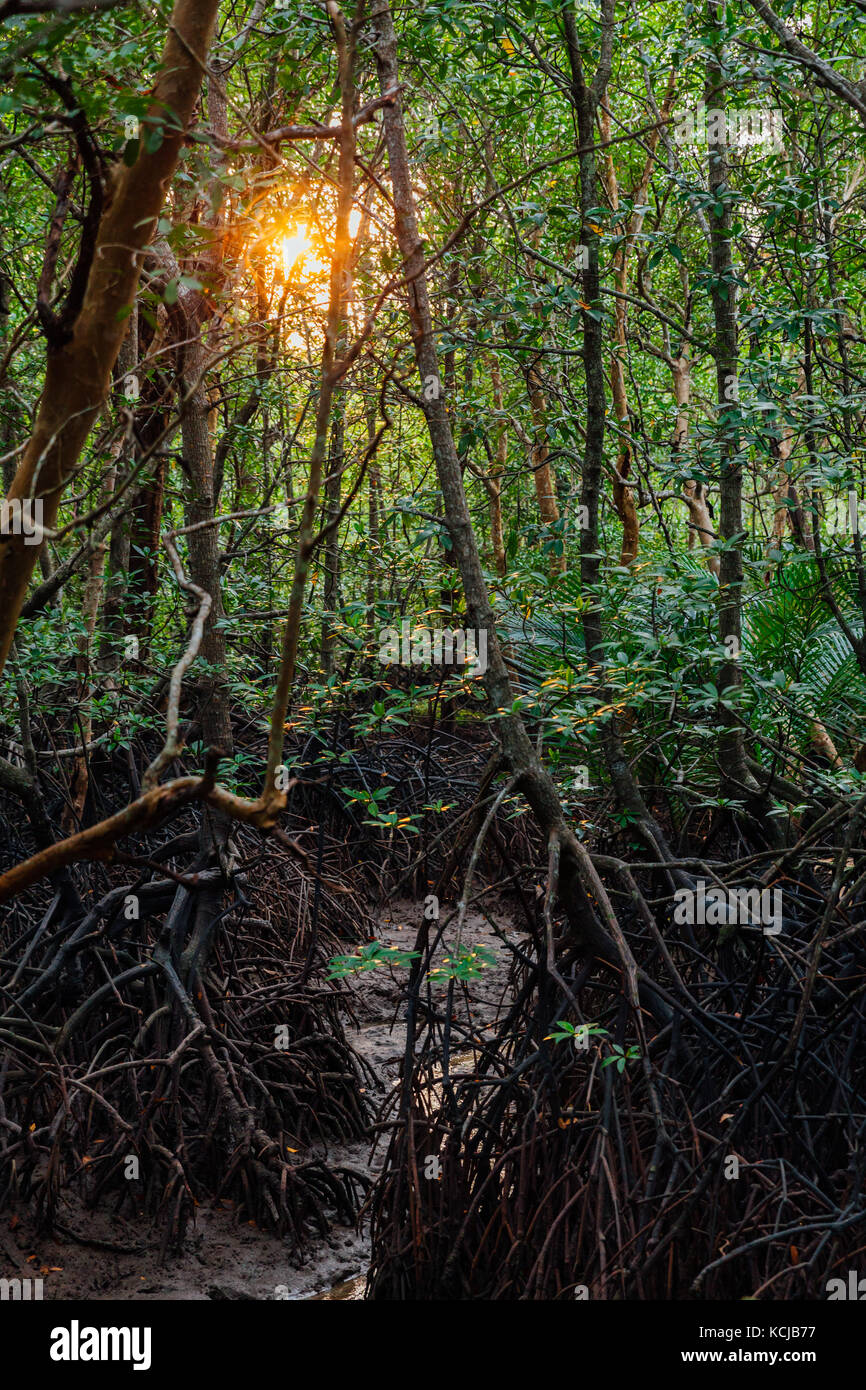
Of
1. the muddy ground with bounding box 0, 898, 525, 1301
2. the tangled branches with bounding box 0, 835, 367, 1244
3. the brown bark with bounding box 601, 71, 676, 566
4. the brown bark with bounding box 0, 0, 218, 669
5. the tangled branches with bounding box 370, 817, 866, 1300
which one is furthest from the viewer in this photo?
the brown bark with bounding box 601, 71, 676, 566

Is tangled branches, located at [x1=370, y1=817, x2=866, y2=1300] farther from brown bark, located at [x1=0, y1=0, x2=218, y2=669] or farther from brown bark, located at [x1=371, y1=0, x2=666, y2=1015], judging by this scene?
brown bark, located at [x1=0, y1=0, x2=218, y2=669]

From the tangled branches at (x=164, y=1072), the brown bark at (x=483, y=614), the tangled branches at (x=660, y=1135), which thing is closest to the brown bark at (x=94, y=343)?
the brown bark at (x=483, y=614)

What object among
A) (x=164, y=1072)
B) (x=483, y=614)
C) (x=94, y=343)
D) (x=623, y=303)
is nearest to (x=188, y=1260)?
(x=164, y=1072)

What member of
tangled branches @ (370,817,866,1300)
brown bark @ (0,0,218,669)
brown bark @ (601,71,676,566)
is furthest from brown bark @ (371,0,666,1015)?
brown bark @ (601,71,676,566)

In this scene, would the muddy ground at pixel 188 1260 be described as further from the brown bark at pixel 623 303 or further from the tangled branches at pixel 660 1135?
the brown bark at pixel 623 303

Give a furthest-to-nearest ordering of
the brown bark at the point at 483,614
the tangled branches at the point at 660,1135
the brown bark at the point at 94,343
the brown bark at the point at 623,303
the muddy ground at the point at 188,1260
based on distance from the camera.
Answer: the brown bark at the point at 623,303
the muddy ground at the point at 188,1260
the brown bark at the point at 483,614
the tangled branches at the point at 660,1135
the brown bark at the point at 94,343

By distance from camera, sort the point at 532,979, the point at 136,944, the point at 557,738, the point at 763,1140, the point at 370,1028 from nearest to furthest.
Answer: the point at 763,1140, the point at 532,979, the point at 557,738, the point at 136,944, the point at 370,1028

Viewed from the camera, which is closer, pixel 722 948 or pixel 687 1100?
pixel 687 1100

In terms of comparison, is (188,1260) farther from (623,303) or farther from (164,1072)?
(623,303)

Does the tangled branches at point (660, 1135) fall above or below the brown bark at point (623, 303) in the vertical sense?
below

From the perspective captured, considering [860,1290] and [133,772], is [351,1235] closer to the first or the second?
[860,1290]

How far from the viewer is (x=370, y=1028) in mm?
6590

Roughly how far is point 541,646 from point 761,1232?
7.62 feet

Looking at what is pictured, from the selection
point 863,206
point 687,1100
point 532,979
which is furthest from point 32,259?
point 687,1100
